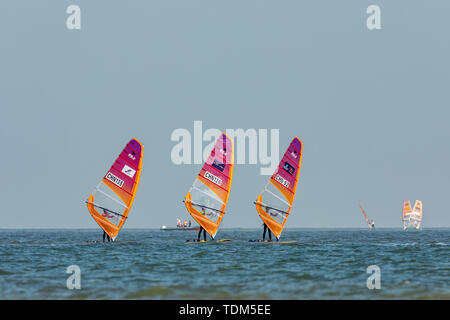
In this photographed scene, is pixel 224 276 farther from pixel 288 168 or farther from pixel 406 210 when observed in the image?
pixel 406 210

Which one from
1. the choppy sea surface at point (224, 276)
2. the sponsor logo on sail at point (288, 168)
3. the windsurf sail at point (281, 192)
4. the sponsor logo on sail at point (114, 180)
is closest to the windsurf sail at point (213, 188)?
the windsurf sail at point (281, 192)

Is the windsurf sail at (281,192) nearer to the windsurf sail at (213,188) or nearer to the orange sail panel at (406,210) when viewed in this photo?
the windsurf sail at (213,188)

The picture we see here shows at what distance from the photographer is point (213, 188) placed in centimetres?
6147

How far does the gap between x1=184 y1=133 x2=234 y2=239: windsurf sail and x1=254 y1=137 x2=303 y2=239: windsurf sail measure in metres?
3.31

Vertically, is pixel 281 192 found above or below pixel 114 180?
below

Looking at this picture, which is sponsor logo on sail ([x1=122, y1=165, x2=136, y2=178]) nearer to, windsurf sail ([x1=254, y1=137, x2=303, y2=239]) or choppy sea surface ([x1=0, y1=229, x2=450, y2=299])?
windsurf sail ([x1=254, y1=137, x2=303, y2=239])

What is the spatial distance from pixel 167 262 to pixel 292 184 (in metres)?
24.6

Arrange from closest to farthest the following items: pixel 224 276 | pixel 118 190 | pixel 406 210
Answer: pixel 224 276
pixel 118 190
pixel 406 210

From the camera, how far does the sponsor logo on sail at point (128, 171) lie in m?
61.6

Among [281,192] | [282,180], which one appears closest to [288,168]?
[282,180]

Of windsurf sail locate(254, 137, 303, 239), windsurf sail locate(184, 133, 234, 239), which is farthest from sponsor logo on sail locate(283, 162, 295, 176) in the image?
windsurf sail locate(184, 133, 234, 239)

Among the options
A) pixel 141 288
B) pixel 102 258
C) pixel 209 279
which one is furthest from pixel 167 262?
pixel 141 288

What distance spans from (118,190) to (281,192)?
1430cm

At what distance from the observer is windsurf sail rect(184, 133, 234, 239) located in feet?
200
